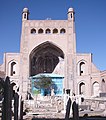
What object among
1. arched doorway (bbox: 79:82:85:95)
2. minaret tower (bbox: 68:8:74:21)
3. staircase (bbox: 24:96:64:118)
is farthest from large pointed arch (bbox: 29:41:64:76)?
staircase (bbox: 24:96:64:118)

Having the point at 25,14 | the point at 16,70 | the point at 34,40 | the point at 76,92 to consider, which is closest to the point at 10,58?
the point at 16,70

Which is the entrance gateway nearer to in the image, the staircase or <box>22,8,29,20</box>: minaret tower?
<box>22,8,29,20</box>: minaret tower

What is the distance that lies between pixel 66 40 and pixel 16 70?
1069 centimetres

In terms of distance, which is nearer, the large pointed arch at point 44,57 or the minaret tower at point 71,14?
the large pointed arch at point 44,57

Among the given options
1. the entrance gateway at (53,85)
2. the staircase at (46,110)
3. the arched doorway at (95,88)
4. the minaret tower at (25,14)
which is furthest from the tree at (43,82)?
the staircase at (46,110)

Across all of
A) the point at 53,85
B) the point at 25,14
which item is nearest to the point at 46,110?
the point at 53,85

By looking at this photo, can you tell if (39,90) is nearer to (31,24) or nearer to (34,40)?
(34,40)

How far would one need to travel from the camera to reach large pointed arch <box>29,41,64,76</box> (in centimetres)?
4672

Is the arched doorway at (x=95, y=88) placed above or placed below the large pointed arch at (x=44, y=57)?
below

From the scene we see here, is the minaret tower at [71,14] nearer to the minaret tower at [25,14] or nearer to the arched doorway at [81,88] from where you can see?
the minaret tower at [25,14]

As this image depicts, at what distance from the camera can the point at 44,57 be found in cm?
5134

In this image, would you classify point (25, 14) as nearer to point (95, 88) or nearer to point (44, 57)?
point (44, 57)

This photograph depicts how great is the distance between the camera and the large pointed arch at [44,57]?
46.7 metres

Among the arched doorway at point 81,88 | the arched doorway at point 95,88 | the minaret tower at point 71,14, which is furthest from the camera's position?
the minaret tower at point 71,14
